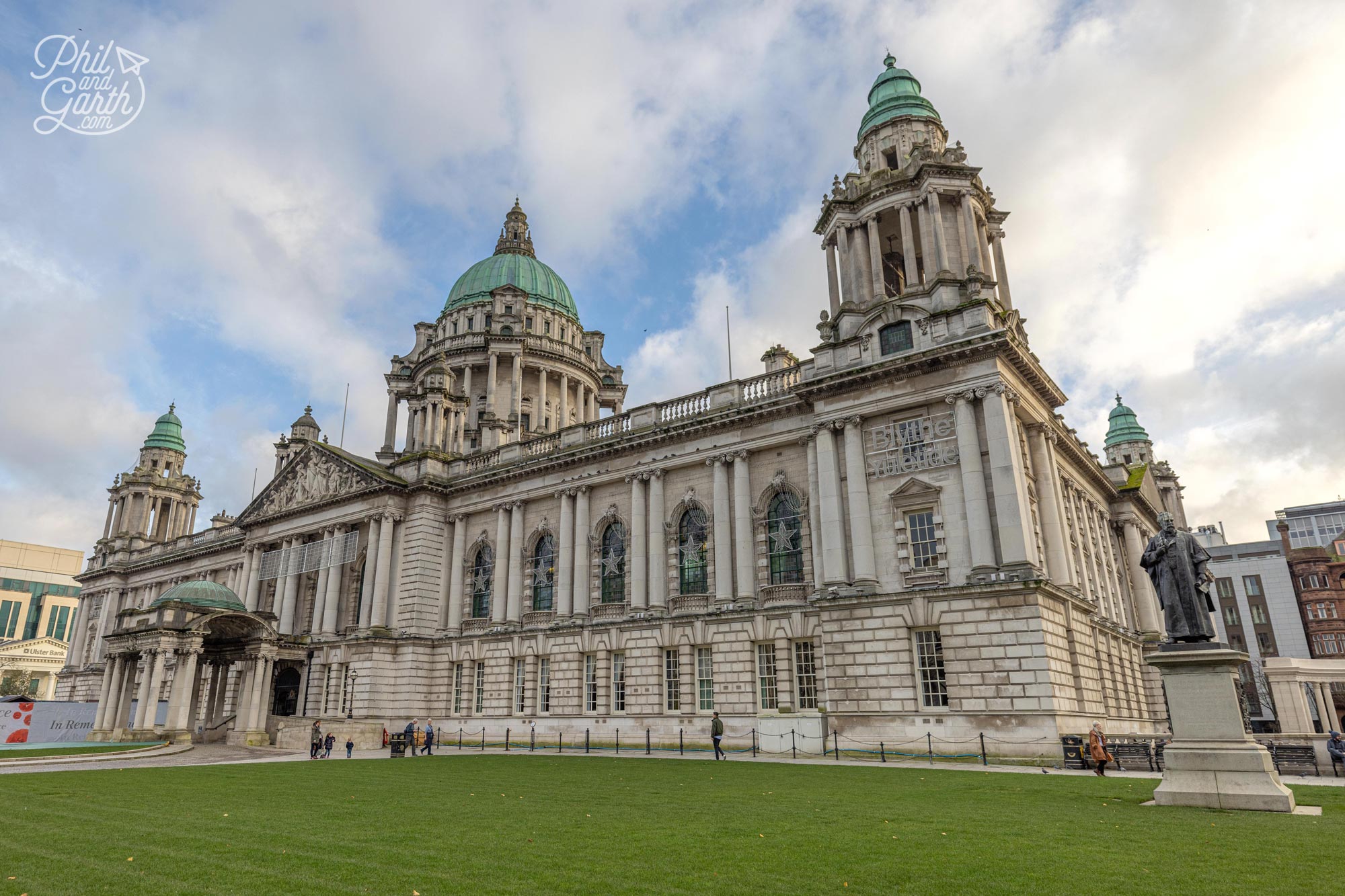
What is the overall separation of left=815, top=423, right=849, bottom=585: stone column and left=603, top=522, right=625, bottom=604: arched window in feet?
37.7

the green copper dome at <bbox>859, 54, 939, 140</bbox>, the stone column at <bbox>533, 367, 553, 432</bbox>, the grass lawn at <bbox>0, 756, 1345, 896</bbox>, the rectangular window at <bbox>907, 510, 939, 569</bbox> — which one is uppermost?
the green copper dome at <bbox>859, 54, 939, 140</bbox>

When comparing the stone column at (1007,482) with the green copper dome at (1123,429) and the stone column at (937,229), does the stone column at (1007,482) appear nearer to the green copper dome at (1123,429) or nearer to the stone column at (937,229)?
the stone column at (937,229)

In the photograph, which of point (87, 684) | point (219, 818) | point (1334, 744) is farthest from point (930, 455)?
point (87, 684)

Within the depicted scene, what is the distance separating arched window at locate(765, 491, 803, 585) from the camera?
1359 inches

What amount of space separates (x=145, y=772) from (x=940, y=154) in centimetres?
3655

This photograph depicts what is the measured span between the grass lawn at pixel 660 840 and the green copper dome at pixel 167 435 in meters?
67.8

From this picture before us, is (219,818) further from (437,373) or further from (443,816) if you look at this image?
(437,373)

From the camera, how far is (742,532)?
3559 cm

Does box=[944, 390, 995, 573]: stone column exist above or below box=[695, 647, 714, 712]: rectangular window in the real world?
above

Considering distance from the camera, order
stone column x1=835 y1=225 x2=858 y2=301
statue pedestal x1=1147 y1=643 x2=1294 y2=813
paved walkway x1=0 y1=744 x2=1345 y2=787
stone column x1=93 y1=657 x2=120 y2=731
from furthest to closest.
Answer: stone column x1=93 y1=657 x2=120 y2=731, stone column x1=835 y1=225 x2=858 y2=301, paved walkway x1=0 y1=744 x2=1345 y2=787, statue pedestal x1=1147 y1=643 x2=1294 y2=813

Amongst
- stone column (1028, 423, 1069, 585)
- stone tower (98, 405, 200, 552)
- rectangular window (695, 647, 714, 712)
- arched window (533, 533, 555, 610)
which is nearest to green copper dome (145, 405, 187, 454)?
stone tower (98, 405, 200, 552)

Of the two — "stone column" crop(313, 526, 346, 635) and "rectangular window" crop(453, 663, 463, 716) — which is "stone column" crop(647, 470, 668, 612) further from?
"stone column" crop(313, 526, 346, 635)

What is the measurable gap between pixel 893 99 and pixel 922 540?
869 inches

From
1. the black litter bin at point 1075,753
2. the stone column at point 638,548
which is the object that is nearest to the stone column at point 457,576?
the stone column at point 638,548
